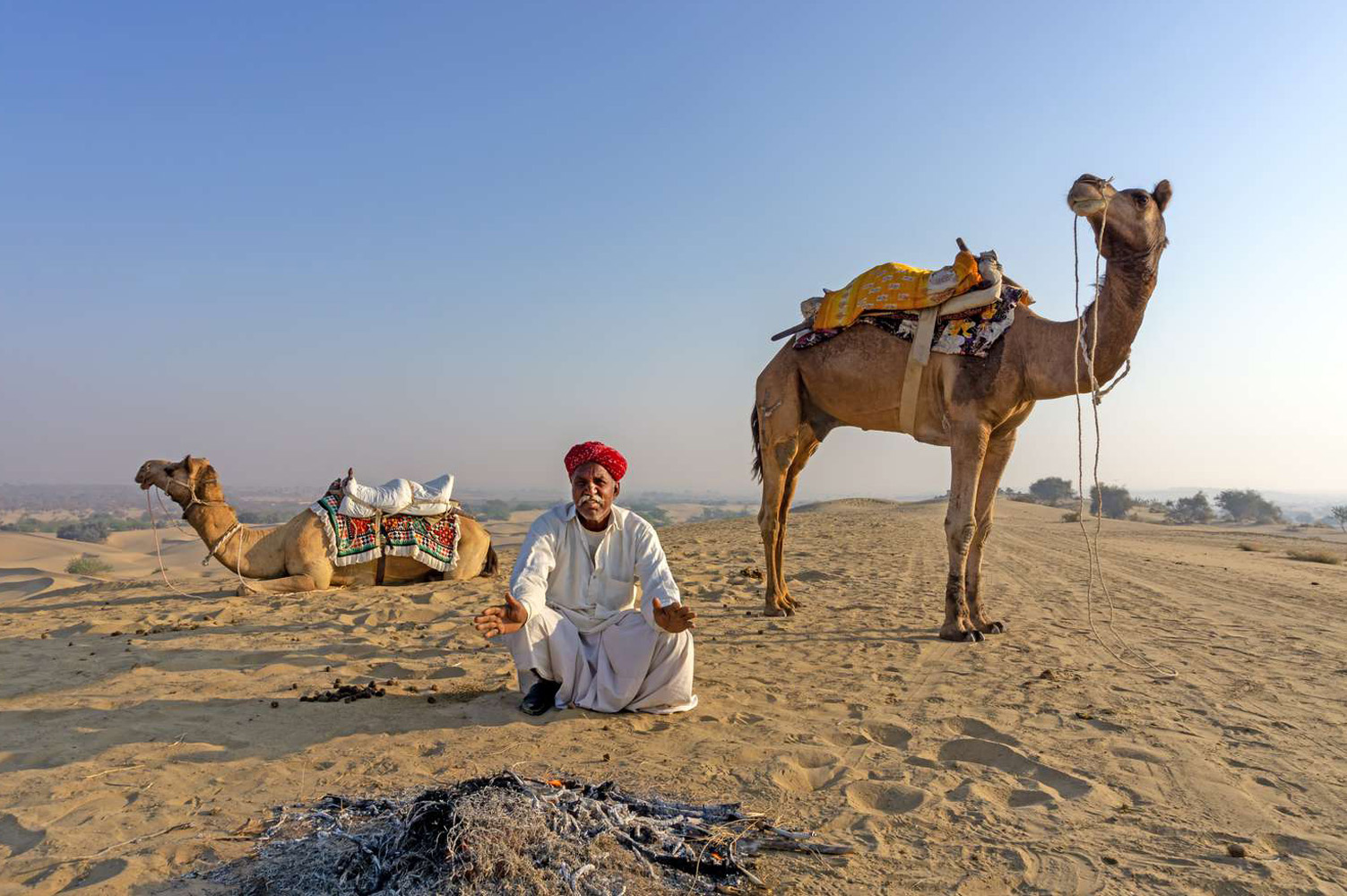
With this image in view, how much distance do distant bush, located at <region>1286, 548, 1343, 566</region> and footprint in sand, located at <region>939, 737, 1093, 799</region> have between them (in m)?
13.8

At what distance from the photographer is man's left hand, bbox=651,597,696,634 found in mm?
3746

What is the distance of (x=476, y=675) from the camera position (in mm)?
5086

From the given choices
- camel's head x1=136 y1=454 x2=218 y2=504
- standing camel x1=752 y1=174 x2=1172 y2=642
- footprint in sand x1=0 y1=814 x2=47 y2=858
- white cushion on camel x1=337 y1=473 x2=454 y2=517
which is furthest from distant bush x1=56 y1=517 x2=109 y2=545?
footprint in sand x1=0 y1=814 x2=47 y2=858

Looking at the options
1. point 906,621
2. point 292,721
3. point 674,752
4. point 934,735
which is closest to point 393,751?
point 292,721

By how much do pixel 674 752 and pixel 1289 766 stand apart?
269 cm

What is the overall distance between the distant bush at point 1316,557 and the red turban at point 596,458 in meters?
14.7

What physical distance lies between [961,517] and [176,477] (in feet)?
24.8

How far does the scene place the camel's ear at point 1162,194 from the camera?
5715 millimetres

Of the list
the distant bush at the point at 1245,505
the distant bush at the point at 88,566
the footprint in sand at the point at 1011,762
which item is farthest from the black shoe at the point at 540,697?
the distant bush at the point at 1245,505

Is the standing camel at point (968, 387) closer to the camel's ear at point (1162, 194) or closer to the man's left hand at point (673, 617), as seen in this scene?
the camel's ear at point (1162, 194)

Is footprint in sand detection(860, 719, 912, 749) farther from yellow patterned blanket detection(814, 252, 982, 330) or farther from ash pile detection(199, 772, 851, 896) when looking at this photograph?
yellow patterned blanket detection(814, 252, 982, 330)

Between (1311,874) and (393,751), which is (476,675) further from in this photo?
(1311,874)

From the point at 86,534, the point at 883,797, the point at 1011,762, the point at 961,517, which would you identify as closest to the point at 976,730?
the point at 1011,762

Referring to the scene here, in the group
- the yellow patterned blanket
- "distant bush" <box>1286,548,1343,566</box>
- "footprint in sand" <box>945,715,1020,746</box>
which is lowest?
"footprint in sand" <box>945,715,1020,746</box>
